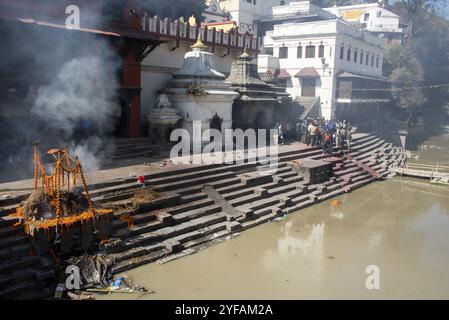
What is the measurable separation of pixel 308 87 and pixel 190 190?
1944 centimetres

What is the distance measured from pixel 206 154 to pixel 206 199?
154 inches

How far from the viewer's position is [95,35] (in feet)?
43.4

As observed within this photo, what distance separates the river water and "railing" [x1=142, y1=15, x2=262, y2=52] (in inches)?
382

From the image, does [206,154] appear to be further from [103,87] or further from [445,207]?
[445,207]

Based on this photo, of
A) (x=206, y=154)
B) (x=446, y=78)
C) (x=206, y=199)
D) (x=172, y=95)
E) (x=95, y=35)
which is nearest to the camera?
(x=206, y=199)

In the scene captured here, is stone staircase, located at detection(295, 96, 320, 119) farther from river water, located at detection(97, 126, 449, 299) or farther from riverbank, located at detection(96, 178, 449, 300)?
riverbank, located at detection(96, 178, 449, 300)

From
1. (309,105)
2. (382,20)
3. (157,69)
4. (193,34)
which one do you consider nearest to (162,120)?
(157,69)

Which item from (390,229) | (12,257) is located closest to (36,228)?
(12,257)

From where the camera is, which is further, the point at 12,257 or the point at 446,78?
the point at 446,78

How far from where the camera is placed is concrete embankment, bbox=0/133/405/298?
305 inches

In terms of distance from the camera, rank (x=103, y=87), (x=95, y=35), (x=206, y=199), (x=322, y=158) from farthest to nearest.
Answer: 1. (x=322, y=158)
2. (x=103, y=87)
3. (x=95, y=35)
4. (x=206, y=199)

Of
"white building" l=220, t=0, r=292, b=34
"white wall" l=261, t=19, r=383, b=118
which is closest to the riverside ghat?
"white wall" l=261, t=19, r=383, b=118

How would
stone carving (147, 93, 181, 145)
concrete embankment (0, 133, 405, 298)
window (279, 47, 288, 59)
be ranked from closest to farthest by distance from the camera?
concrete embankment (0, 133, 405, 298)
stone carving (147, 93, 181, 145)
window (279, 47, 288, 59)

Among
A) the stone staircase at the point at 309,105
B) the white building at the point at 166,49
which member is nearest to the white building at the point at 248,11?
the stone staircase at the point at 309,105
